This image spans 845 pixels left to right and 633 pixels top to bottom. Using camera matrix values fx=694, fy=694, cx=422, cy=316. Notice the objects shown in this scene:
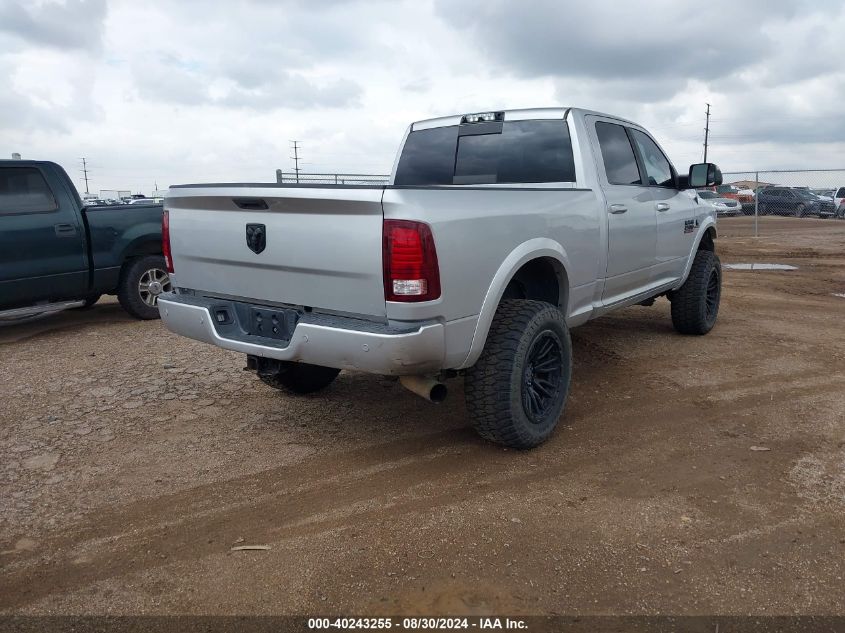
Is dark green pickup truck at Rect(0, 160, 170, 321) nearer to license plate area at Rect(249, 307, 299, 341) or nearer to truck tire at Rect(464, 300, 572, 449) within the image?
license plate area at Rect(249, 307, 299, 341)

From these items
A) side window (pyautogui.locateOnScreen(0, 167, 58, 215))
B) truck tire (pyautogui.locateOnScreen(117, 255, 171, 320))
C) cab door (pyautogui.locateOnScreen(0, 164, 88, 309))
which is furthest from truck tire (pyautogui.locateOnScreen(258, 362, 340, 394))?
side window (pyautogui.locateOnScreen(0, 167, 58, 215))

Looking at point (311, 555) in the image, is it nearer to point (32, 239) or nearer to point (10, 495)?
point (10, 495)

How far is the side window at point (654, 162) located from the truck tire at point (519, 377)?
2.30m

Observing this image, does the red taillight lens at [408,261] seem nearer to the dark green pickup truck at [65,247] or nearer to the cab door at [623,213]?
the cab door at [623,213]

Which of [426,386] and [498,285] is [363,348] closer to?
[426,386]

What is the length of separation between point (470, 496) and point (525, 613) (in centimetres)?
93

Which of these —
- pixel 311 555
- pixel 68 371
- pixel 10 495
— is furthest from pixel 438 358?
pixel 68 371

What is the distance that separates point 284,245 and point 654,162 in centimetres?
370

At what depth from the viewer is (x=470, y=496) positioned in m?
3.39

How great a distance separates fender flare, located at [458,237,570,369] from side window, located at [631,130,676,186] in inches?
87.2

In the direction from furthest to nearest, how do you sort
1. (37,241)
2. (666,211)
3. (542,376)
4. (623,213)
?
(37,241), (666,211), (623,213), (542,376)

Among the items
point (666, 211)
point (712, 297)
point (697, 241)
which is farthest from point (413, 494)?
point (712, 297)

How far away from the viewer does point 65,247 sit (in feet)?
23.0

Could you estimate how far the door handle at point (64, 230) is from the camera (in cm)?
694
